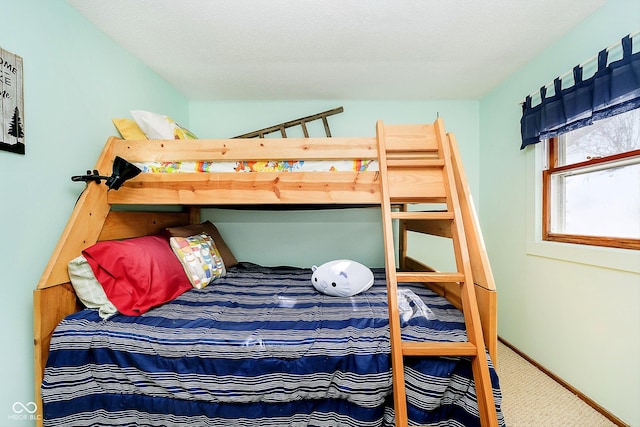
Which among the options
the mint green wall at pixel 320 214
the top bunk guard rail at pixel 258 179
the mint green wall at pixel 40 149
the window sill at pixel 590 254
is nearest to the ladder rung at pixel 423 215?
the top bunk guard rail at pixel 258 179

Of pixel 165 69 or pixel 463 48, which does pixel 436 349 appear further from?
pixel 165 69

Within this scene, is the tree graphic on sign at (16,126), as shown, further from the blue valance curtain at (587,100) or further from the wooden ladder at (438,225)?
A: the blue valance curtain at (587,100)

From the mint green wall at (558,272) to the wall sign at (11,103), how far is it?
3.11 m

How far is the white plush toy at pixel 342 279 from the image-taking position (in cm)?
166

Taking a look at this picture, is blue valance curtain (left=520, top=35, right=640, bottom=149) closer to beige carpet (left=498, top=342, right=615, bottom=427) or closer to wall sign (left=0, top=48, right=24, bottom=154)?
beige carpet (left=498, top=342, right=615, bottom=427)

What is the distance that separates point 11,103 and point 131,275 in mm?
954

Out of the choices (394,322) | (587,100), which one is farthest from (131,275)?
(587,100)

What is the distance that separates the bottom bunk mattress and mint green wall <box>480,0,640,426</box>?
1.06 metres

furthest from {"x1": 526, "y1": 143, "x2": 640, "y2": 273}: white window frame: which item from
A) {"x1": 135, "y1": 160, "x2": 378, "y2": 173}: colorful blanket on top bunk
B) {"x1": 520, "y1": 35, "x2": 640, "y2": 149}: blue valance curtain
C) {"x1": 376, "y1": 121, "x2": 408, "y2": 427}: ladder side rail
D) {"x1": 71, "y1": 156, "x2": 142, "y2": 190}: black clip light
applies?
{"x1": 71, "y1": 156, "x2": 142, "y2": 190}: black clip light

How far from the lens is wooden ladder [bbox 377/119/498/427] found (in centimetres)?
110

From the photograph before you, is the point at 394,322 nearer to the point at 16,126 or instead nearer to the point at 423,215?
the point at 423,215

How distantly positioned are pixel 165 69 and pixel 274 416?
2.55m

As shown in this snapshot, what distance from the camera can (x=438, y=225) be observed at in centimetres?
172

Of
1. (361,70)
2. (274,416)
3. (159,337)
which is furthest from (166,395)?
(361,70)
